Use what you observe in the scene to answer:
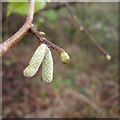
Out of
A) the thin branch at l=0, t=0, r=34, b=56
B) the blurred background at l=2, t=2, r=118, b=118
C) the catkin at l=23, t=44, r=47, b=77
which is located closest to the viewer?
the thin branch at l=0, t=0, r=34, b=56

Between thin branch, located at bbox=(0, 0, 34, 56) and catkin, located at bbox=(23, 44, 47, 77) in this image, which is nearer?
thin branch, located at bbox=(0, 0, 34, 56)

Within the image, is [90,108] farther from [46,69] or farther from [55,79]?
[46,69]

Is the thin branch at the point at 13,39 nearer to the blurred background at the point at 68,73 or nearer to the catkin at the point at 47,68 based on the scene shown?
the catkin at the point at 47,68

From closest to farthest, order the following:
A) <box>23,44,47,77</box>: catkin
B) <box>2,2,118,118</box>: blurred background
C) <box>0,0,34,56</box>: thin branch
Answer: <box>0,0,34,56</box>: thin branch
<box>23,44,47,77</box>: catkin
<box>2,2,118,118</box>: blurred background

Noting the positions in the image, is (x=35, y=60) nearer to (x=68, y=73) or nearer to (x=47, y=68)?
(x=47, y=68)

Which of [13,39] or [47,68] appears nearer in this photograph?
[13,39]

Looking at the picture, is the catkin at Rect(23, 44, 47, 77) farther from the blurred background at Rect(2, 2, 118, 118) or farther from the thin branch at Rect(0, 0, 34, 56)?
the blurred background at Rect(2, 2, 118, 118)

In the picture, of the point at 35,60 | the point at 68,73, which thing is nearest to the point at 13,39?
the point at 35,60

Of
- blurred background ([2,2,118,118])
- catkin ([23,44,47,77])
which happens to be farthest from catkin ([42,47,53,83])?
blurred background ([2,2,118,118])

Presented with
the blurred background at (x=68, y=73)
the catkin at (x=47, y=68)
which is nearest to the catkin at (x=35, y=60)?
the catkin at (x=47, y=68)

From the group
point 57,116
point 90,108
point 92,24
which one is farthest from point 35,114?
point 92,24
